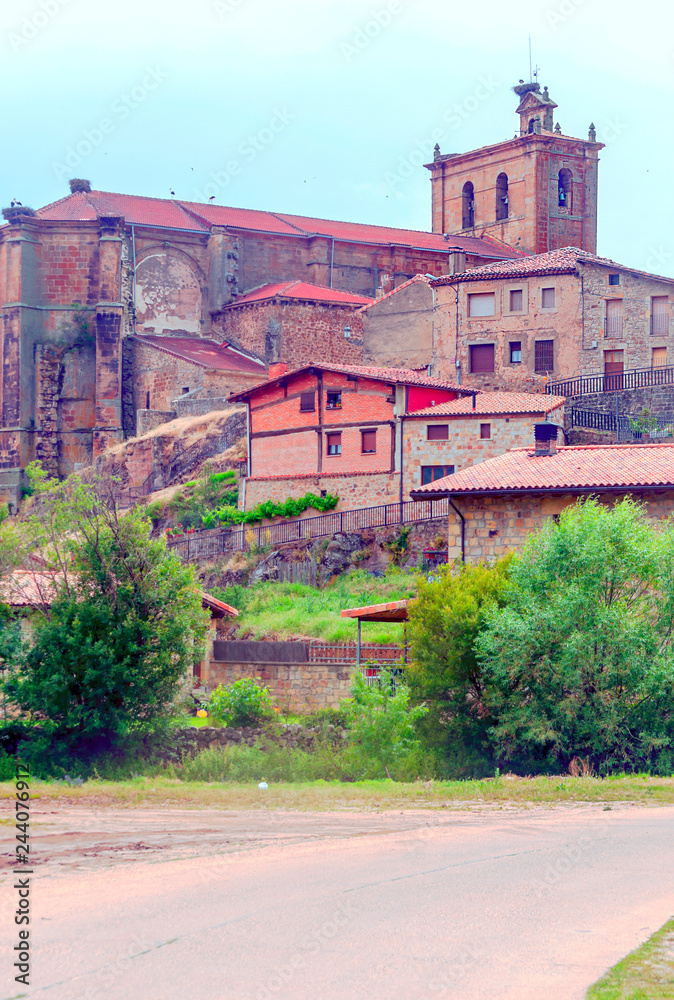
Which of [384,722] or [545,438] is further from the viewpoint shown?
[545,438]

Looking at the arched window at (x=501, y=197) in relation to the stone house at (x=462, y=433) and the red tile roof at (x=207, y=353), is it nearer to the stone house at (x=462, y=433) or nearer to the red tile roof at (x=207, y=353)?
the red tile roof at (x=207, y=353)

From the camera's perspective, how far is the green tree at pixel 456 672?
22.0 meters

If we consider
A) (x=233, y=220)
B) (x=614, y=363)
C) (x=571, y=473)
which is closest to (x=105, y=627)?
(x=571, y=473)

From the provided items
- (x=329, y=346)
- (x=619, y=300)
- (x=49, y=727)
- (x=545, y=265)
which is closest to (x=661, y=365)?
(x=619, y=300)

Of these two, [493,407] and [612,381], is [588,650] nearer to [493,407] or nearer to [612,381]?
[493,407]

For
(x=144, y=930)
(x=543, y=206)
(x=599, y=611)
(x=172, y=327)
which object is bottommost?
(x=144, y=930)

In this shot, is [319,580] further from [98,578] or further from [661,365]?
[661,365]

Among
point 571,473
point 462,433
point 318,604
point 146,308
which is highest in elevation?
point 146,308

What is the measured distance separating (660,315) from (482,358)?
6.97 meters

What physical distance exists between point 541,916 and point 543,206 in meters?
63.9

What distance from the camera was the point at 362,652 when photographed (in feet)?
87.8

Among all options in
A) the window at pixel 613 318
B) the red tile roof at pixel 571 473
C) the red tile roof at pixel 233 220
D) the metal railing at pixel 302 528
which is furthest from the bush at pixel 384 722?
the red tile roof at pixel 233 220

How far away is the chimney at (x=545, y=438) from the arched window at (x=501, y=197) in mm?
44612

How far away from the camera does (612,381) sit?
44.9m
